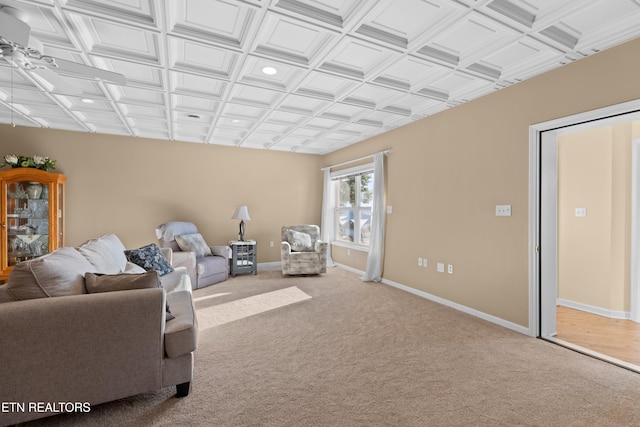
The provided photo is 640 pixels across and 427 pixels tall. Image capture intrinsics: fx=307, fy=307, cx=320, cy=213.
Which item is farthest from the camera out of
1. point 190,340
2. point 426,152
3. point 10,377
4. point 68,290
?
point 426,152

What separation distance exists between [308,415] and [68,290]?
159cm

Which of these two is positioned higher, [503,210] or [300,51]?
[300,51]

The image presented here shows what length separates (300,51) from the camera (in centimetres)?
271

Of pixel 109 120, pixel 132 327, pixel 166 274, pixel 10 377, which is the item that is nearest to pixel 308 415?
pixel 132 327

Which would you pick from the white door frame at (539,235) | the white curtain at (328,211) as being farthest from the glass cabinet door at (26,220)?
the white door frame at (539,235)

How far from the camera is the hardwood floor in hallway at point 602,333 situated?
2697 millimetres

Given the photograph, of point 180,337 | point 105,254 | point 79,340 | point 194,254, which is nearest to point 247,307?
point 194,254

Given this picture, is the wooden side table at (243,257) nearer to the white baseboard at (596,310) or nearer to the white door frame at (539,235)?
the white door frame at (539,235)

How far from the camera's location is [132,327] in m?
1.79

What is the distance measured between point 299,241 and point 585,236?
431cm

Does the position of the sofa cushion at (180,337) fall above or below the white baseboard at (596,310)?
above

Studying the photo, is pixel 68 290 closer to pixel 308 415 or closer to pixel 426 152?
pixel 308 415

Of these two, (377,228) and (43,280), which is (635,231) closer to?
(377,228)

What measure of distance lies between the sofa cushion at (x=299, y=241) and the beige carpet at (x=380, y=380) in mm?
2502
